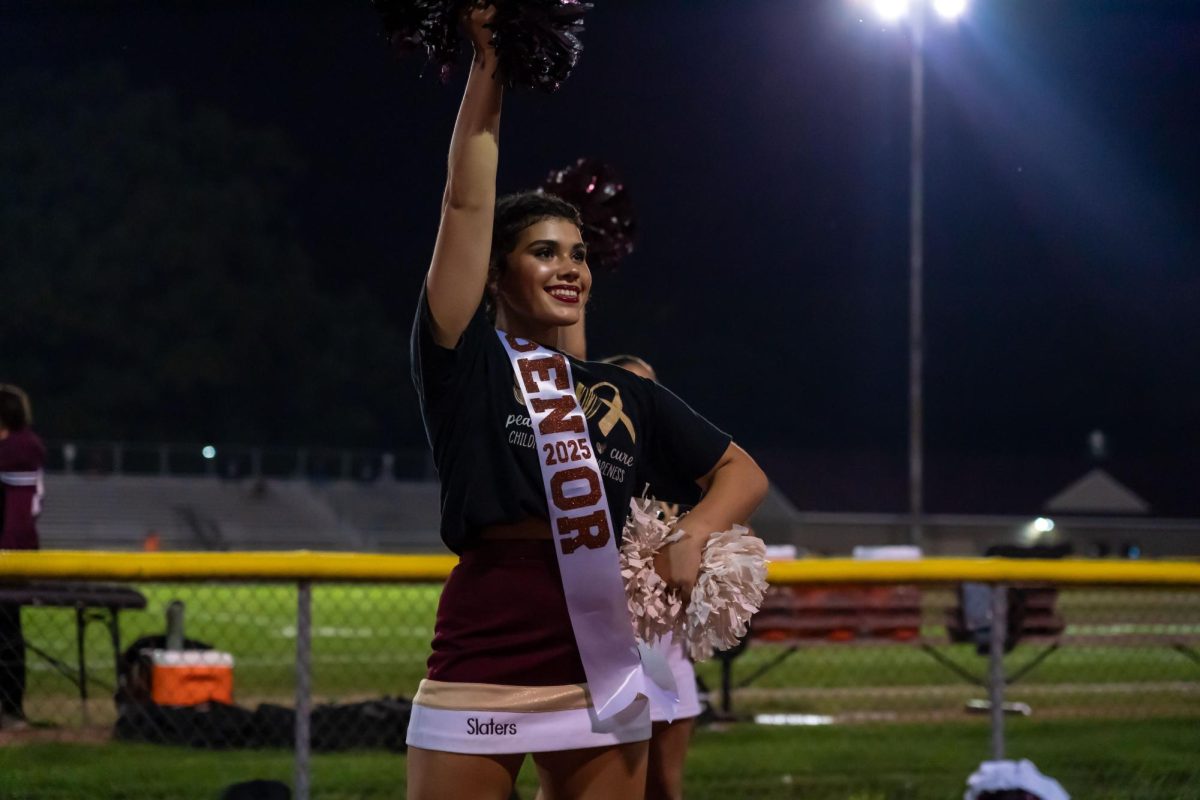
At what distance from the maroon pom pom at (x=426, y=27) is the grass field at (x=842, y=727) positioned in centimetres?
301

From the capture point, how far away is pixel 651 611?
2.58m

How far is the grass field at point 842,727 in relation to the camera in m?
6.16

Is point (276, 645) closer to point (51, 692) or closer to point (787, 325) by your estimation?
point (51, 692)

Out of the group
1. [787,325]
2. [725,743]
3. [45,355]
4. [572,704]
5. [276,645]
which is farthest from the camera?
[787,325]

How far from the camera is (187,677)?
7.28m

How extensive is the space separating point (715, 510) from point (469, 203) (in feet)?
2.19

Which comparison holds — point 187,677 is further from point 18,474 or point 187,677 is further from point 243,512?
point 243,512

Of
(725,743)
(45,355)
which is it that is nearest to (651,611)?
(725,743)

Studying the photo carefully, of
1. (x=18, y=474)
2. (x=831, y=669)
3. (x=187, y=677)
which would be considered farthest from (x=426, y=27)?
(x=831, y=669)

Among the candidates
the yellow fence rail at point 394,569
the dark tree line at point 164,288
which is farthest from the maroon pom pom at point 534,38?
the dark tree line at point 164,288

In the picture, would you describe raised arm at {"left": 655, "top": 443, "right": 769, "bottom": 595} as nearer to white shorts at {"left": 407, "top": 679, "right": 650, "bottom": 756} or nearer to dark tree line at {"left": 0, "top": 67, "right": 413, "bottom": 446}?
white shorts at {"left": 407, "top": 679, "right": 650, "bottom": 756}

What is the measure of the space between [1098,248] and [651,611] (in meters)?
53.0

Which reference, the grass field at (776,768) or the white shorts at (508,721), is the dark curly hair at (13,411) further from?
the white shorts at (508,721)

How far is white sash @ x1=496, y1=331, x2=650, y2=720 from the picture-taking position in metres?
2.48
